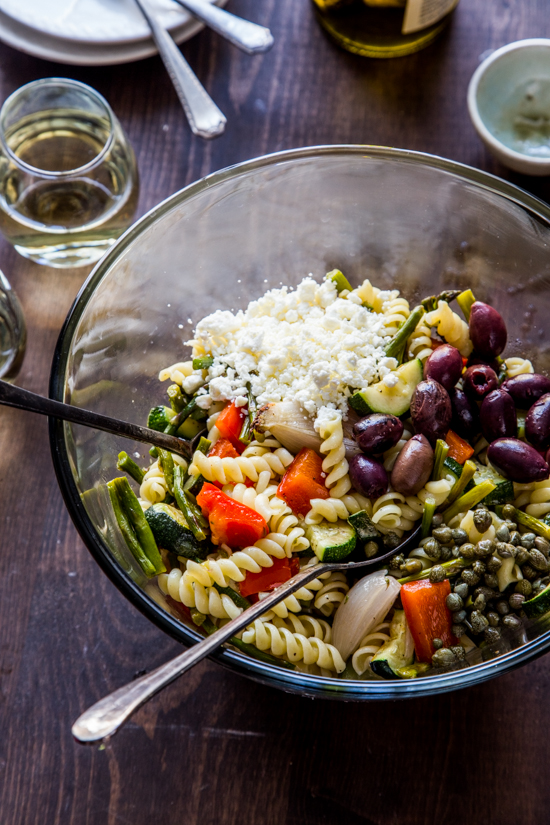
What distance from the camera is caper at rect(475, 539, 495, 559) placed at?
233 centimetres

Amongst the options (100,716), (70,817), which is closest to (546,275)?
(100,716)

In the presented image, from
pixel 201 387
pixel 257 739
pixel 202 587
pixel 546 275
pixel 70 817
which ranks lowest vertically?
pixel 70 817

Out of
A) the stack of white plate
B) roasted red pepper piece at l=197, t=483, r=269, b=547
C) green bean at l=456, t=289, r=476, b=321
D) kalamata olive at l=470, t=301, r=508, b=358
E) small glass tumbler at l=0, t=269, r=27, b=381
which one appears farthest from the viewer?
the stack of white plate

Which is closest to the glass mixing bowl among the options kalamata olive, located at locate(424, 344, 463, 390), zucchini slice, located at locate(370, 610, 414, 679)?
kalamata olive, located at locate(424, 344, 463, 390)

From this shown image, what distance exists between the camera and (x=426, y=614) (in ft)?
7.61

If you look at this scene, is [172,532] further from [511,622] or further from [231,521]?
[511,622]

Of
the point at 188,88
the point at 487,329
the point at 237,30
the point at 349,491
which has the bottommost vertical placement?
the point at 349,491

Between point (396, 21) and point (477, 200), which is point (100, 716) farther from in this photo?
point (396, 21)

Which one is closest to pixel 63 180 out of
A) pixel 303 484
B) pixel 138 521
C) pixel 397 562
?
pixel 138 521

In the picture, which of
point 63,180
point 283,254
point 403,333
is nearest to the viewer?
point 403,333

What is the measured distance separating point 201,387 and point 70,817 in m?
1.53

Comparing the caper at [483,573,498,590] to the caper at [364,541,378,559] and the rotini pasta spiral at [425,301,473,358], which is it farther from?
the rotini pasta spiral at [425,301,473,358]

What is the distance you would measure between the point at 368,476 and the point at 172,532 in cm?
64

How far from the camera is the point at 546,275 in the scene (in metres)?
2.81
